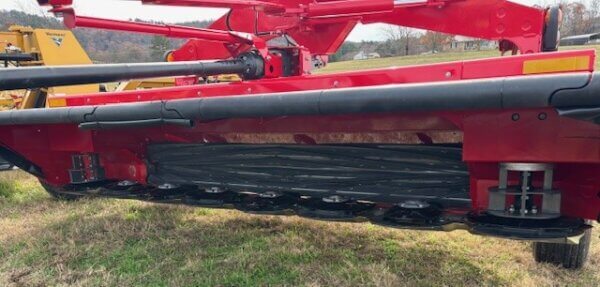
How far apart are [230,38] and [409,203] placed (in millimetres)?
1799

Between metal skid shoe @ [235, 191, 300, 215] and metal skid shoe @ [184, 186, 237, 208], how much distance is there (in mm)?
96

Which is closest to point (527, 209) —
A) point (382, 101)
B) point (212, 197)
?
point (382, 101)

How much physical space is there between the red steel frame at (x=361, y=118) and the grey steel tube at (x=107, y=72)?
148mm

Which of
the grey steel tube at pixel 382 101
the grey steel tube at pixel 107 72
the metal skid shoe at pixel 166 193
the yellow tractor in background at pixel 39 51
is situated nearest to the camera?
the grey steel tube at pixel 382 101

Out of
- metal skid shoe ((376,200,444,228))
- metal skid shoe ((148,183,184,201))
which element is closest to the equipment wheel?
metal skid shoe ((376,200,444,228))

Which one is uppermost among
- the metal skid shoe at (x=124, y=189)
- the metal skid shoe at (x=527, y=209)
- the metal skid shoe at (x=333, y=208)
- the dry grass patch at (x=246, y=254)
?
the metal skid shoe at (x=527, y=209)

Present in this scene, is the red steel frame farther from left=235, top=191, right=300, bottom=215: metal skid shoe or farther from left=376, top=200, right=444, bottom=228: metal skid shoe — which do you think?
left=235, top=191, right=300, bottom=215: metal skid shoe

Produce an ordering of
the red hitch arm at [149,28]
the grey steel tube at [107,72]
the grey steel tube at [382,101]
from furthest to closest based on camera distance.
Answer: the red hitch arm at [149,28], the grey steel tube at [107,72], the grey steel tube at [382,101]

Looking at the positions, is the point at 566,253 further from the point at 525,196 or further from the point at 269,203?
the point at 269,203

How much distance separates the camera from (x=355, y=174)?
270 centimetres

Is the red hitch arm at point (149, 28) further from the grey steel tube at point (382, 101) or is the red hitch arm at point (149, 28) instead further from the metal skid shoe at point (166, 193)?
the metal skid shoe at point (166, 193)

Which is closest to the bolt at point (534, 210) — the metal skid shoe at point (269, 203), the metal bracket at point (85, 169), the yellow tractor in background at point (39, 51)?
the metal skid shoe at point (269, 203)

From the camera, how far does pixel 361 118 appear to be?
95.8 inches

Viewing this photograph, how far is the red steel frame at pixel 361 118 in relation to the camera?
6.53 feet
